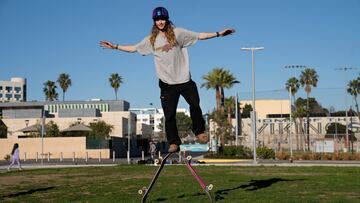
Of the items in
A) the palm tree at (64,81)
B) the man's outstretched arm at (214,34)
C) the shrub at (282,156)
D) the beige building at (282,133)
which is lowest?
the shrub at (282,156)

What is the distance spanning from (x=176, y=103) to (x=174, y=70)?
59cm

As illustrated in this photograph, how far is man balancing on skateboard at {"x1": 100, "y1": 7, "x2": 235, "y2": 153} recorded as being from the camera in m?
8.48

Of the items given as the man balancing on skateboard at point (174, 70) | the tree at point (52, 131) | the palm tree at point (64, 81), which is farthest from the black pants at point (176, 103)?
the palm tree at point (64, 81)

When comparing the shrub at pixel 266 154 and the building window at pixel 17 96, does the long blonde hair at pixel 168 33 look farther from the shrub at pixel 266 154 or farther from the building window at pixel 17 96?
the building window at pixel 17 96

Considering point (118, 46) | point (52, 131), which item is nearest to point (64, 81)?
point (52, 131)

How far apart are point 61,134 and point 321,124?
113ft

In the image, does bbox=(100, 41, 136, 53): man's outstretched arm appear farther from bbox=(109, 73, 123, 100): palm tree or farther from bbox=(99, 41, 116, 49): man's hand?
bbox=(109, 73, 123, 100): palm tree

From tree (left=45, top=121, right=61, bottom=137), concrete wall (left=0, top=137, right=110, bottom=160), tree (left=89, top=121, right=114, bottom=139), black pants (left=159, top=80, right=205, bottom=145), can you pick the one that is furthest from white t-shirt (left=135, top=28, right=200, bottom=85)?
tree (left=89, top=121, right=114, bottom=139)

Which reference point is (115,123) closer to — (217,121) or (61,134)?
(61,134)

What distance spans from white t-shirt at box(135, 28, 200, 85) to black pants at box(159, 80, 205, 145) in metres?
0.11

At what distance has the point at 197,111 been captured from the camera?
850cm

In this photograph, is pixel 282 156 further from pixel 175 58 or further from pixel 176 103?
pixel 175 58

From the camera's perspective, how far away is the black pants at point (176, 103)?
8477 mm

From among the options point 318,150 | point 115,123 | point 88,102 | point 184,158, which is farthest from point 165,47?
point 88,102
